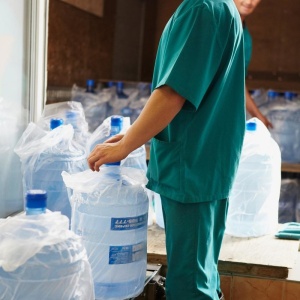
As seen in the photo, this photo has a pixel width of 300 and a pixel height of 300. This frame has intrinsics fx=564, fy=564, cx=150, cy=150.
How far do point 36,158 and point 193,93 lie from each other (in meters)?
0.97

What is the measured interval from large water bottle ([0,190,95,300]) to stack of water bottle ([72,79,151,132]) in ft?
9.73

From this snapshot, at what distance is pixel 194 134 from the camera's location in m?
1.69

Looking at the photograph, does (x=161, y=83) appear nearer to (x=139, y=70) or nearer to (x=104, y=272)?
(x=104, y=272)

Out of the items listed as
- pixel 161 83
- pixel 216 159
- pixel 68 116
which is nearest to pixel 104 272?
pixel 216 159

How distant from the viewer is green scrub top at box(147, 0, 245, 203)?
1.58 meters

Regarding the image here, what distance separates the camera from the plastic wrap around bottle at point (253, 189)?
2604 millimetres

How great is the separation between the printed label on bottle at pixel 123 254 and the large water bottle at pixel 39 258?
0.29 metres

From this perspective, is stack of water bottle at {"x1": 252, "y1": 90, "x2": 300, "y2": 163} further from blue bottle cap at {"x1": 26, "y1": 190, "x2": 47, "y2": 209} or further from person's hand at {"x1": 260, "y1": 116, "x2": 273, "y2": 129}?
blue bottle cap at {"x1": 26, "y1": 190, "x2": 47, "y2": 209}

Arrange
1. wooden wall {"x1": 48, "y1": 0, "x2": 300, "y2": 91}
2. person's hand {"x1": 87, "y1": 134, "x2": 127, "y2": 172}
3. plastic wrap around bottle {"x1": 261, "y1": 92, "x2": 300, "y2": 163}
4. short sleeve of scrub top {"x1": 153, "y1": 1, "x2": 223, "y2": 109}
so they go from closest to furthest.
A: short sleeve of scrub top {"x1": 153, "y1": 1, "x2": 223, "y2": 109} < person's hand {"x1": 87, "y1": 134, "x2": 127, "y2": 172} < plastic wrap around bottle {"x1": 261, "y1": 92, "x2": 300, "y2": 163} < wooden wall {"x1": 48, "y1": 0, "x2": 300, "y2": 91}

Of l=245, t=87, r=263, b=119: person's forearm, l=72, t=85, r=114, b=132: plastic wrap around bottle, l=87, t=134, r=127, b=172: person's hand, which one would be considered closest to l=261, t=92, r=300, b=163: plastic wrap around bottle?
l=245, t=87, r=263, b=119: person's forearm

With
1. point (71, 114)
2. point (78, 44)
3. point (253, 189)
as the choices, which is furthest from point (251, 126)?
point (78, 44)

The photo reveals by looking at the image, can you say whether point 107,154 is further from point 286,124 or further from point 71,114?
point 286,124

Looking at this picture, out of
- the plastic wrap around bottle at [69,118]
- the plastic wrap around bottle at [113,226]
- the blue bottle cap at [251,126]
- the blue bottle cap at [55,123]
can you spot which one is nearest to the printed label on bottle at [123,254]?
the plastic wrap around bottle at [113,226]

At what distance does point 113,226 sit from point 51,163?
2.03 ft
